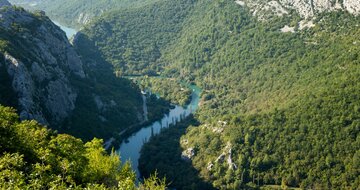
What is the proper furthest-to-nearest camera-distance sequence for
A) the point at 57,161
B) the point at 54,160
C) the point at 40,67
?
1. the point at 40,67
2. the point at 57,161
3. the point at 54,160

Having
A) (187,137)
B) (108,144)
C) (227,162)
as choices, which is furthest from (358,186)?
(108,144)

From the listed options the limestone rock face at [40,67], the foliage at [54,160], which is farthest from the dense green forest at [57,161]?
the limestone rock face at [40,67]

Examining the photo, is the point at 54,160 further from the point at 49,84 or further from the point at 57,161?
the point at 49,84

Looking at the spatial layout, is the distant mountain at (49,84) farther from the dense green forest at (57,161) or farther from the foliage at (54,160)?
the dense green forest at (57,161)

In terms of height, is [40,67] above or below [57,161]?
above

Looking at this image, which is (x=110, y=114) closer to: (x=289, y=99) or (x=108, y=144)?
(x=108, y=144)

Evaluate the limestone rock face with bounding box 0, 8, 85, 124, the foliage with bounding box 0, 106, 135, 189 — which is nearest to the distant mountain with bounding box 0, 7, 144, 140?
the limestone rock face with bounding box 0, 8, 85, 124

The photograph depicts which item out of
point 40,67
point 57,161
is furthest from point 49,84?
point 57,161

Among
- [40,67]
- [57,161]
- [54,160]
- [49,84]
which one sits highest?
[40,67]
